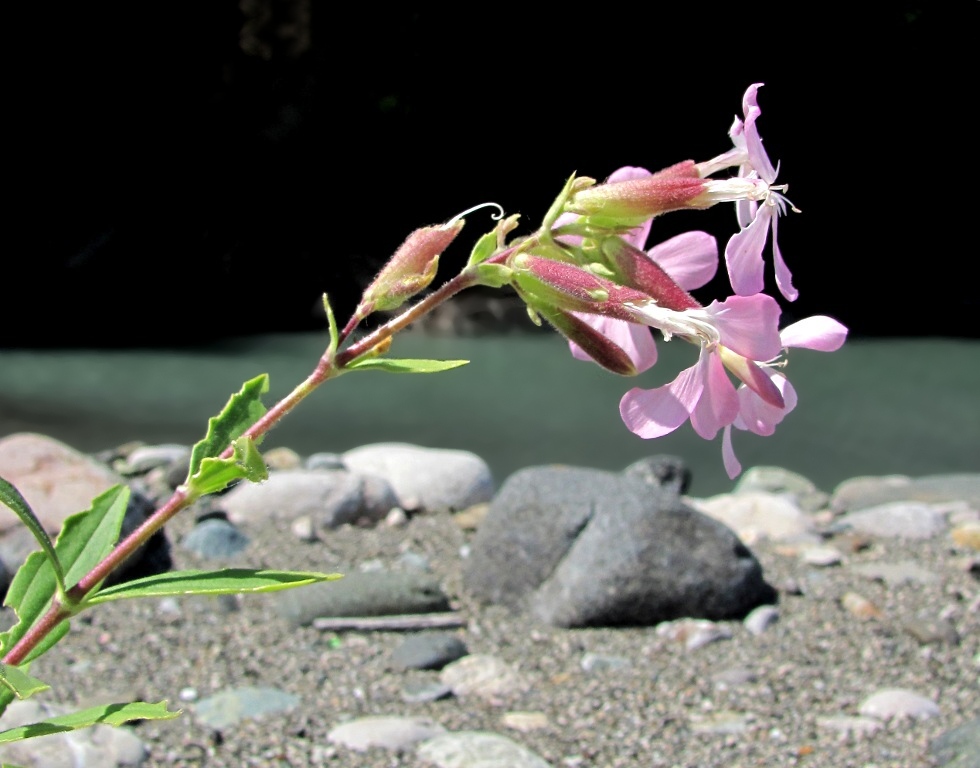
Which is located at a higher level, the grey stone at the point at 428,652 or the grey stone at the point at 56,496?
the grey stone at the point at 56,496

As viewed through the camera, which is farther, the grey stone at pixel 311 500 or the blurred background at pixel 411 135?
the blurred background at pixel 411 135

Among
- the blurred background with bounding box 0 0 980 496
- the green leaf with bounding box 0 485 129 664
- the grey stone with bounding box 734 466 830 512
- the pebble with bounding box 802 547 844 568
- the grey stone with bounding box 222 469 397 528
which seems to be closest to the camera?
the green leaf with bounding box 0 485 129 664

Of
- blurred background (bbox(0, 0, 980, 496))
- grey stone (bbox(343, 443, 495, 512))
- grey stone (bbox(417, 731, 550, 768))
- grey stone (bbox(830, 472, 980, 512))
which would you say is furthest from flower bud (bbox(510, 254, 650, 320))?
blurred background (bbox(0, 0, 980, 496))

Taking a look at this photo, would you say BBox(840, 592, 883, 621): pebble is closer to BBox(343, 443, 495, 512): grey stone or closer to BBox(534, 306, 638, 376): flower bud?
BBox(343, 443, 495, 512): grey stone

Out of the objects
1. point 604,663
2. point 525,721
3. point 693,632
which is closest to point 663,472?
point 693,632

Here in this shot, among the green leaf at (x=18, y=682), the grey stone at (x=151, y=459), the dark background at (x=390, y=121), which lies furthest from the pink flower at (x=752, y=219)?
the dark background at (x=390, y=121)

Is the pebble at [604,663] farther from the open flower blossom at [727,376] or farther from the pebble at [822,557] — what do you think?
the open flower blossom at [727,376]
